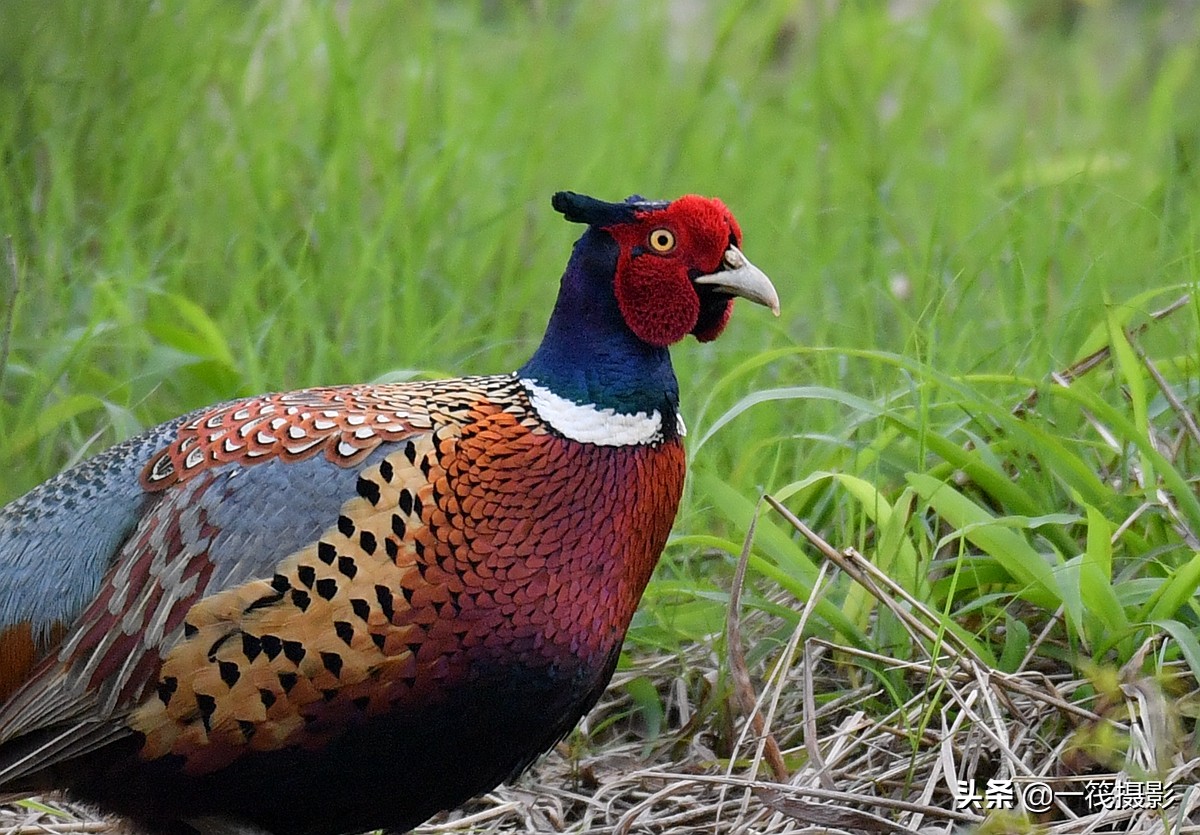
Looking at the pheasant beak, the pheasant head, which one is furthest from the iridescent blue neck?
the pheasant beak

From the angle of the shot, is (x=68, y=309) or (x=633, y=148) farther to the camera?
(x=633, y=148)

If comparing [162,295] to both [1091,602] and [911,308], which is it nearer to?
[911,308]

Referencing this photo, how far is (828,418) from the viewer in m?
3.82

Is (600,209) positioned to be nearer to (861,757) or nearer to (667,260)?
(667,260)

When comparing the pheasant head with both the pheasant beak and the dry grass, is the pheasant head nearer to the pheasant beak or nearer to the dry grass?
the pheasant beak

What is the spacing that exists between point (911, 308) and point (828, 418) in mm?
908

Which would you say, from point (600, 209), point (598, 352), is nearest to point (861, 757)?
point (598, 352)

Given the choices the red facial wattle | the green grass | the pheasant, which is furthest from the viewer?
the green grass

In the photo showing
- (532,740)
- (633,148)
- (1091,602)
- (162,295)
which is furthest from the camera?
(633,148)

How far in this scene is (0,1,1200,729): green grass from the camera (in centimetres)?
325

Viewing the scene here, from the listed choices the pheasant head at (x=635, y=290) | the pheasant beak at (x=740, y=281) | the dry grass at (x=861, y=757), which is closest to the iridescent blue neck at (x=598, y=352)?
the pheasant head at (x=635, y=290)

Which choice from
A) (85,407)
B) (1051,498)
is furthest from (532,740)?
(85,407)

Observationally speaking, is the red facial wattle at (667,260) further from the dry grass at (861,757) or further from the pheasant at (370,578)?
the dry grass at (861,757)

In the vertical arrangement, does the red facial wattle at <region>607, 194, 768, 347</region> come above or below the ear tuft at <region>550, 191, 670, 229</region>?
below
